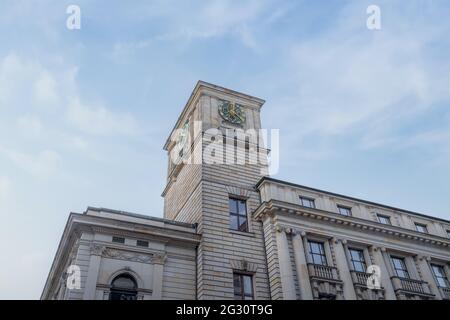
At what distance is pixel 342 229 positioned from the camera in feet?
96.6

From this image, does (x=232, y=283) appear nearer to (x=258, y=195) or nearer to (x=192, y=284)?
(x=192, y=284)

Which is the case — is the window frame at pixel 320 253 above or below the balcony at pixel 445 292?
above

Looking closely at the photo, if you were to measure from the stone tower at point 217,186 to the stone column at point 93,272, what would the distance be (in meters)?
5.98

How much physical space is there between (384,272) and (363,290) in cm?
264

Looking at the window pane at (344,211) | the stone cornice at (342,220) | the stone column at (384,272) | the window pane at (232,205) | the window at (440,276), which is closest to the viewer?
the stone column at (384,272)

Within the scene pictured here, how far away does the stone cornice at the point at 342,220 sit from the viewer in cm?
2809

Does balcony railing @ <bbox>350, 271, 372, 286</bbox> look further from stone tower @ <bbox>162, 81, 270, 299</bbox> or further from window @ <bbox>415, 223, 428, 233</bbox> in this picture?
window @ <bbox>415, 223, 428, 233</bbox>

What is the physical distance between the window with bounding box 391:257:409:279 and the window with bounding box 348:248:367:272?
2566mm

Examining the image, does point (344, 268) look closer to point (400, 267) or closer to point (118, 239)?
point (400, 267)

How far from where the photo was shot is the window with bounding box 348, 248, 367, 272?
28.8 meters

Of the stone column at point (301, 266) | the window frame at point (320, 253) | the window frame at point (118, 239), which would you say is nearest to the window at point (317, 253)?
the window frame at point (320, 253)

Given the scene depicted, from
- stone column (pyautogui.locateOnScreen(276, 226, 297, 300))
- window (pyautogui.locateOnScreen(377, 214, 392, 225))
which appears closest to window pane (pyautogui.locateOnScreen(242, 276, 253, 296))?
stone column (pyautogui.locateOnScreen(276, 226, 297, 300))

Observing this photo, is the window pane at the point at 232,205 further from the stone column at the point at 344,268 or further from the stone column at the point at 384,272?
Answer: the stone column at the point at 384,272
